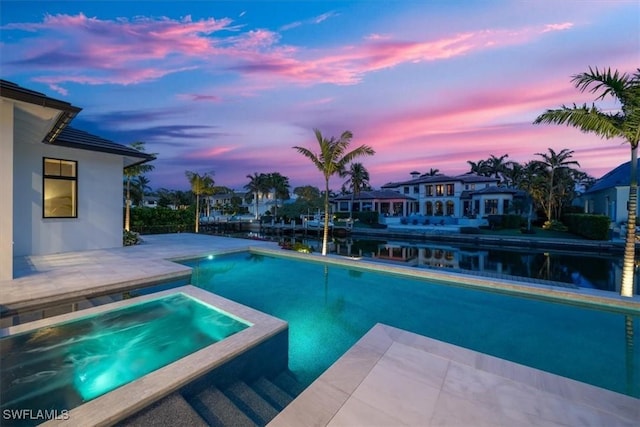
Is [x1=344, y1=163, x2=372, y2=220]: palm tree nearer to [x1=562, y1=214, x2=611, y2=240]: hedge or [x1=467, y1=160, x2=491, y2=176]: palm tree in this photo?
[x1=467, y1=160, x2=491, y2=176]: palm tree

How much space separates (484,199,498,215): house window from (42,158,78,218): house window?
3501 centimetres

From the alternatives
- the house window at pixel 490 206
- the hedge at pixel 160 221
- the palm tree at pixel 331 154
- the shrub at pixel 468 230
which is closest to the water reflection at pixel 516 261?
the shrub at pixel 468 230

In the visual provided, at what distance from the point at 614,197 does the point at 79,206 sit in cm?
3731

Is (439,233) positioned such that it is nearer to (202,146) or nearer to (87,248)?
(87,248)

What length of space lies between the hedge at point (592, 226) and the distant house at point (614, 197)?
185 inches

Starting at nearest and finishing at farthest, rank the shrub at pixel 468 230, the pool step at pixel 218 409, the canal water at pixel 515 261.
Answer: the pool step at pixel 218 409
the canal water at pixel 515 261
the shrub at pixel 468 230

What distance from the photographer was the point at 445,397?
2430 mm

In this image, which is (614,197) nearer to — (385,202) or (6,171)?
(385,202)

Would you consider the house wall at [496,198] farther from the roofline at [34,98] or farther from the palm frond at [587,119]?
the roofline at [34,98]

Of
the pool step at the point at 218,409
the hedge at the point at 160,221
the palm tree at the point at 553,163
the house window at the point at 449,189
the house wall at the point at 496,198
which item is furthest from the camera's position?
the house window at the point at 449,189

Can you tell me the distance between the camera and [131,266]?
290 inches

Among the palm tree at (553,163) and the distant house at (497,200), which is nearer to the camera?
the palm tree at (553,163)

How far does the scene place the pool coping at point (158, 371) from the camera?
2197 millimetres

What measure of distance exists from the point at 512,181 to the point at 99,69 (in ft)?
143
